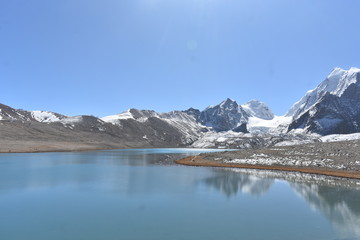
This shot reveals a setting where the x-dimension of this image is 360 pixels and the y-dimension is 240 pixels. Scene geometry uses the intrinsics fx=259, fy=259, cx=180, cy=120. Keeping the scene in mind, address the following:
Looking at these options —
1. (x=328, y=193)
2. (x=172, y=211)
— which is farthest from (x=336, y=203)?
(x=172, y=211)

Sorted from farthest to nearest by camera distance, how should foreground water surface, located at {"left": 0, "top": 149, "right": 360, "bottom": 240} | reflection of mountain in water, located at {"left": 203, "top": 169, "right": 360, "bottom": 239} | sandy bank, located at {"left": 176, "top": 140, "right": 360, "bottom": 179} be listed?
sandy bank, located at {"left": 176, "top": 140, "right": 360, "bottom": 179} < reflection of mountain in water, located at {"left": 203, "top": 169, "right": 360, "bottom": 239} < foreground water surface, located at {"left": 0, "top": 149, "right": 360, "bottom": 240}

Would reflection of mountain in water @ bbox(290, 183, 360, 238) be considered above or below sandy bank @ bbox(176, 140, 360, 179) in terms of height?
below

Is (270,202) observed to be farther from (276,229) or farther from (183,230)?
(183,230)

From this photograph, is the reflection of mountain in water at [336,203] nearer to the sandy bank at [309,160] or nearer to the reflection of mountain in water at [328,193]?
the reflection of mountain in water at [328,193]

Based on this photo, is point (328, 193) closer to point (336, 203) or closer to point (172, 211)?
point (336, 203)

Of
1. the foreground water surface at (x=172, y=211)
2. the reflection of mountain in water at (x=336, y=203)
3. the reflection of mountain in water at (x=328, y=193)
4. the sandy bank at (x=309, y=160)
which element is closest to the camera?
the foreground water surface at (x=172, y=211)

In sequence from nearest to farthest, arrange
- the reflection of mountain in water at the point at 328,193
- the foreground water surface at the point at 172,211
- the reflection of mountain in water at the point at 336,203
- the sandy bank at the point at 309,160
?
the foreground water surface at the point at 172,211, the reflection of mountain in water at the point at 336,203, the reflection of mountain in water at the point at 328,193, the sandy bank at the point at 309,160

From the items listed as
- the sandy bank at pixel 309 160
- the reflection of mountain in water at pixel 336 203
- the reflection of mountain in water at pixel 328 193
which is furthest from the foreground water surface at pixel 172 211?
the sandy bank at pixel 309 160

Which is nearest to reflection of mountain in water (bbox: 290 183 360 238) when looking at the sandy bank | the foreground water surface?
the foreground water surface

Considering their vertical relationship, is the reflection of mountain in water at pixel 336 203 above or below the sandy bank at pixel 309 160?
below

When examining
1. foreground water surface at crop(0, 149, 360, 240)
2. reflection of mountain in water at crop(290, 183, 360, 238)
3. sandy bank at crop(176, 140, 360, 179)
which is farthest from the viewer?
sandy bank at crop(176, 140, 360, 179)

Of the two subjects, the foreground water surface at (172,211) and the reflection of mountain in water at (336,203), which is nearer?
the foreground water surface at (172,211)

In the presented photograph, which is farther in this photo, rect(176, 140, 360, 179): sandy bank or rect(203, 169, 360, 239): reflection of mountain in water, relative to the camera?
rect(176, 140, 360, 179): sandy bank

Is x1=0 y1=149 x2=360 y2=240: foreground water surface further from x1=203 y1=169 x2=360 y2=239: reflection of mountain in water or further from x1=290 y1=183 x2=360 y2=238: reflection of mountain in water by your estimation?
x1=203 y1=169 x2=360 y2=239: reflection of mountain in water
